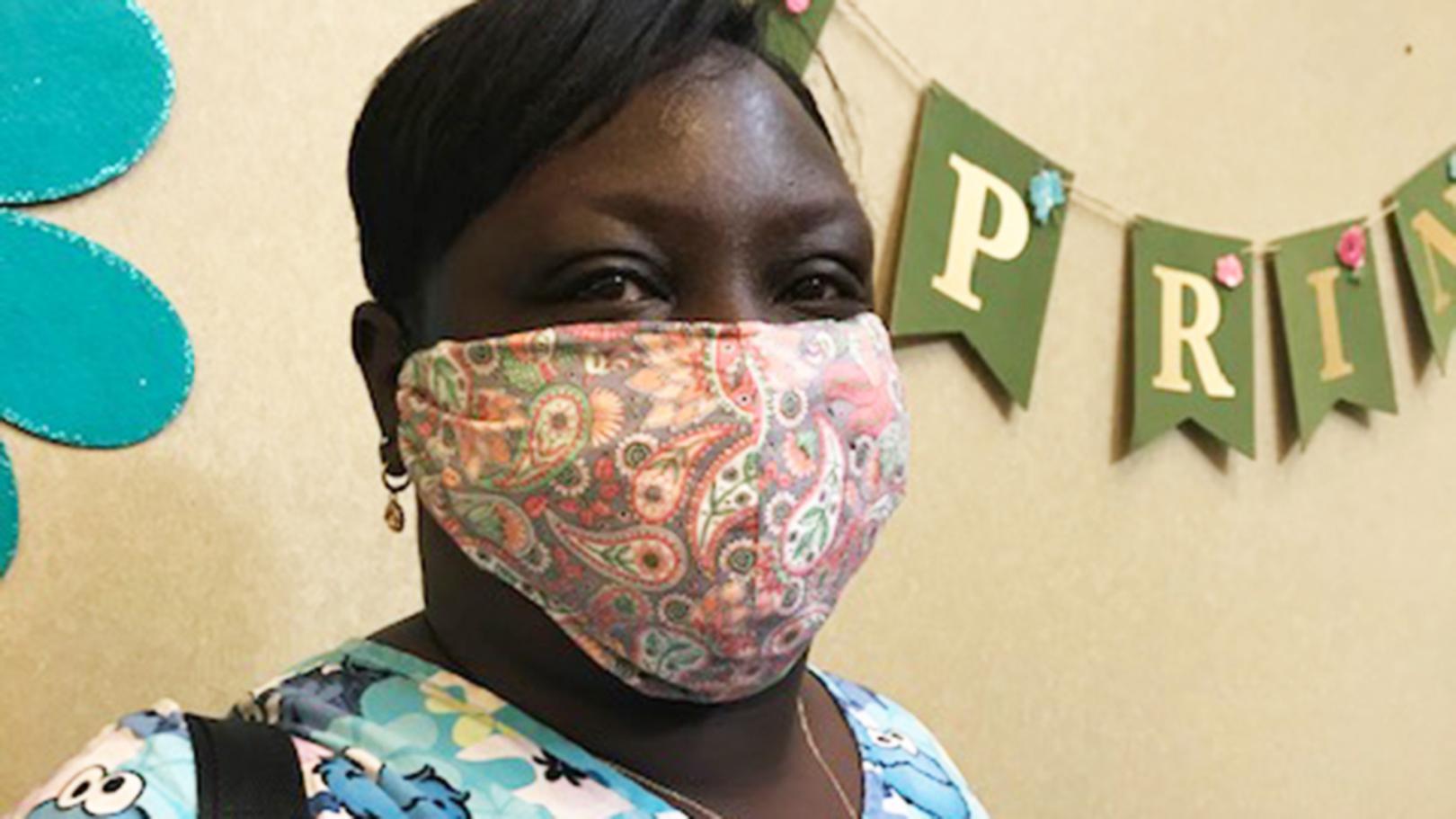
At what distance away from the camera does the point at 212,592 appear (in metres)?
0.98

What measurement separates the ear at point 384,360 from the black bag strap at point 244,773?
155 millimetres

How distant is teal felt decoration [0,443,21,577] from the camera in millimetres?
900

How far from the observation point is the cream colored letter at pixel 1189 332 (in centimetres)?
145

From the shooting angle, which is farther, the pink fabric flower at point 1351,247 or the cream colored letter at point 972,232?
the pink fabric flower at point 1351,247

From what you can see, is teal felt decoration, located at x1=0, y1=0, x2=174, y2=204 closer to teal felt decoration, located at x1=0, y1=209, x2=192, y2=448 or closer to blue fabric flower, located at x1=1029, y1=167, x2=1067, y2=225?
teal felt decoration, located at x1=0, y1=209, x2=192, y2=448

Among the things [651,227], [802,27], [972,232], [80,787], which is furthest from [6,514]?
[972,232]

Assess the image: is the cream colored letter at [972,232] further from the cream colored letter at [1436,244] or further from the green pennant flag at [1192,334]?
the cream colored letter at [1436,244]

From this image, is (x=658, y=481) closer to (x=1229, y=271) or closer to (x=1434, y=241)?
(x=1229, y=271)

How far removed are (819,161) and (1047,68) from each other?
0.77 metres

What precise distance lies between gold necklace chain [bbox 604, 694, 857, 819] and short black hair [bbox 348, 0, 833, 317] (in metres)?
0.24

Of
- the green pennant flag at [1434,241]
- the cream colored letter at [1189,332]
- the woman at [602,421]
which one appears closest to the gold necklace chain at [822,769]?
the woman at [602,421]

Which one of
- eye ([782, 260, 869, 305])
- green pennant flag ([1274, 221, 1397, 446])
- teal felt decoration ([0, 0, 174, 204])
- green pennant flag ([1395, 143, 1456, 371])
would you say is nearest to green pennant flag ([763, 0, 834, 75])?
eye ([782, 260, 869, 305])

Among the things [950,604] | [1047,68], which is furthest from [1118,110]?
[950,604]

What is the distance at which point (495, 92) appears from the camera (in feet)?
2.12
